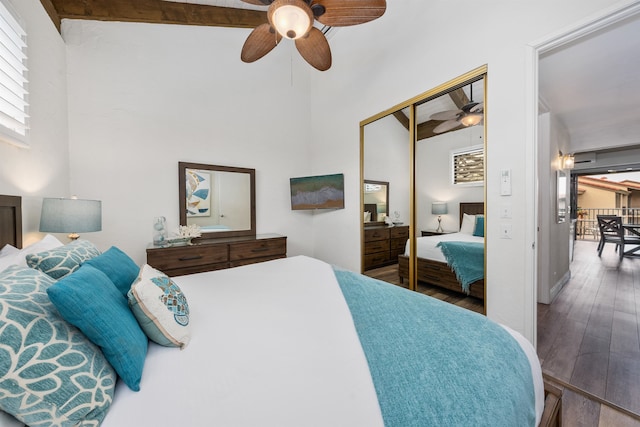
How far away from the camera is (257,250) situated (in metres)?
2.98

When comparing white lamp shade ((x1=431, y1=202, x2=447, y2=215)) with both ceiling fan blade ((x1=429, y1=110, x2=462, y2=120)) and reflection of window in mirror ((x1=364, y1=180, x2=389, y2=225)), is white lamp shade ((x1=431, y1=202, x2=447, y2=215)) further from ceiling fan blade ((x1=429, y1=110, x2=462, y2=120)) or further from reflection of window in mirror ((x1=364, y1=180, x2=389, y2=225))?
ceiling fan blade ((x1=429, y1=110, x2=462, y2=120))

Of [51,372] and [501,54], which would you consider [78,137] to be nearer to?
[51,372]

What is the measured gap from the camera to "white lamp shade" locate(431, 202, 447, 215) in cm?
237

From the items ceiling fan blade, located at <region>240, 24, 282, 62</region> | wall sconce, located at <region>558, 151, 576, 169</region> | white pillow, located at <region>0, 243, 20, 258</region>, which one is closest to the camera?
white pillow, located at <region>0, 243, 20, 258</region>

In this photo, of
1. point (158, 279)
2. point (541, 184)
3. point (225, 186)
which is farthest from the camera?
point (225, 186)

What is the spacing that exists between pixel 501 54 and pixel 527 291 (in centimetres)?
170

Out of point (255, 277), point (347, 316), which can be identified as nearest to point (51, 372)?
point (347, 316)

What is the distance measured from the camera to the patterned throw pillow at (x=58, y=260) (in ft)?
3.27

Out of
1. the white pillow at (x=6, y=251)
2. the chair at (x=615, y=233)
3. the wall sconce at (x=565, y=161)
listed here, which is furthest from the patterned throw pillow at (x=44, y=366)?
the chair at (x=615, y=233)

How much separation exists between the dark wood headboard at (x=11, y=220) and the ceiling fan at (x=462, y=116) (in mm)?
3103

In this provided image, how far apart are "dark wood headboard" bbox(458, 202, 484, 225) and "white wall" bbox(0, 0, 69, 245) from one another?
10.4 feet

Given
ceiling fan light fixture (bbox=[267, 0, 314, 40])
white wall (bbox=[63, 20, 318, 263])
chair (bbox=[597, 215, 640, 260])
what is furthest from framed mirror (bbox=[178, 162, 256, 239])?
chair (bbox=[597, 215, 640, 260])

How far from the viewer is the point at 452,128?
2.21m

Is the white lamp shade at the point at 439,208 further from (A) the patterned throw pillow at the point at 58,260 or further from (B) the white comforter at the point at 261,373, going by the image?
(A) the patterned throw pillow at the point at 58,260
